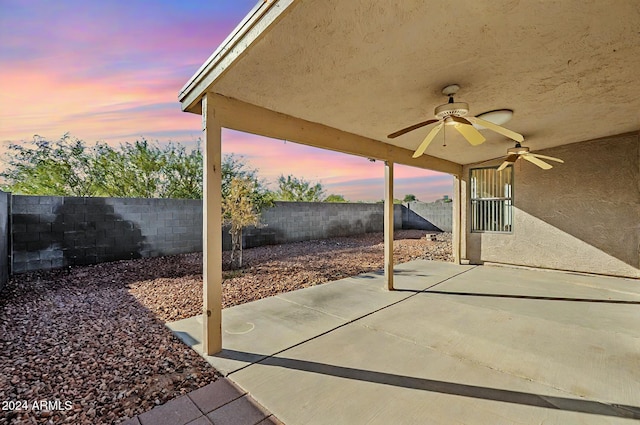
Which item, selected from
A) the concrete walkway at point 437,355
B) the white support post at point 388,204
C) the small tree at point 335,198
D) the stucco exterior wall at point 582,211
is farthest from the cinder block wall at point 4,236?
the small tree at point 335,198

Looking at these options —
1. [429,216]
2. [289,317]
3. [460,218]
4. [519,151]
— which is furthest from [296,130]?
[429,216]

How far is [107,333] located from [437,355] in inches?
123

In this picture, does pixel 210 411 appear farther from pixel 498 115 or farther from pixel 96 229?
pixel 96 229

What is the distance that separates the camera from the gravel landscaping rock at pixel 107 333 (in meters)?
1.85

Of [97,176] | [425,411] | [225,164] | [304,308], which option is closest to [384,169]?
[304,308]

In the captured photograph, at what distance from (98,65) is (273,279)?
12.8 ft

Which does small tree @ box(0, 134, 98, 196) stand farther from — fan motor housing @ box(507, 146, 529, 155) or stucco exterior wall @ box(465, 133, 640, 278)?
stucco exterior wall @ box(465, 133, 640, 278)

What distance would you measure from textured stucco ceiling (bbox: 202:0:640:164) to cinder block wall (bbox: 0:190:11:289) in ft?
13.8

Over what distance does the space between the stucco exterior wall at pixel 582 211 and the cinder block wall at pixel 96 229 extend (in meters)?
7.28

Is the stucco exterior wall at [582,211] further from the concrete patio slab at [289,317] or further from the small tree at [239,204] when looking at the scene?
the small tree at [239,204]

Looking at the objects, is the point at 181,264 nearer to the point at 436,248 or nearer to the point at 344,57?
the point at 344,57

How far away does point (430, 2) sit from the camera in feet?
5.29

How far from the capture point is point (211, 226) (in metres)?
2.50

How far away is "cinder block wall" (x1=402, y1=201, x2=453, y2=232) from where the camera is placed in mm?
12811
